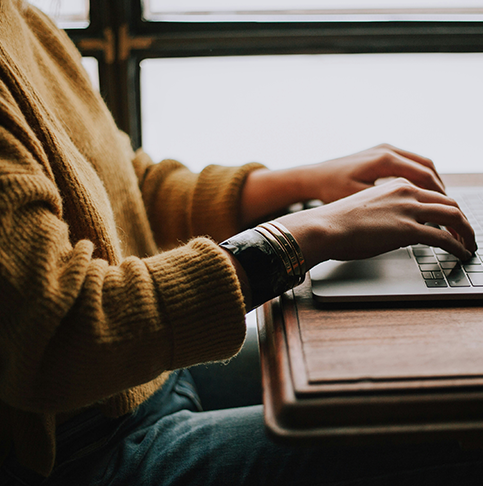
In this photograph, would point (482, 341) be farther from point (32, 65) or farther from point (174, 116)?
point (174, 116)

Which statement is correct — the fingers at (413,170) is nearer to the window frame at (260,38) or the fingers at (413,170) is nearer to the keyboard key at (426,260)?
the keyboard key at (426,260)

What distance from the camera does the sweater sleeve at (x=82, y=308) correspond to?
0.39 metres

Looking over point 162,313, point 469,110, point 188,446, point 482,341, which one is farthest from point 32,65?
point 469,110

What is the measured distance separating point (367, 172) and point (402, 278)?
0.28 m

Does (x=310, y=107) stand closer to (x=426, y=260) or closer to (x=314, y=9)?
(x=314, y=9)

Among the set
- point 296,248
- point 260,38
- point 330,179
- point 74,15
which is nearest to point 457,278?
point 296,248

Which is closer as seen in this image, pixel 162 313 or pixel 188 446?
pixel 162 313

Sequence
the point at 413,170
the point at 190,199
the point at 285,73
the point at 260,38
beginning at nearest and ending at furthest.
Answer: the point at 413,170, the point at 190,199, the point at 260,38, the point at 285,73

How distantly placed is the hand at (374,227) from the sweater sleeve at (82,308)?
131 millimetres

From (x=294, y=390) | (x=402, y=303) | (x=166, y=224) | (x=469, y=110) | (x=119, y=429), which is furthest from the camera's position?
(x=469, y=110)

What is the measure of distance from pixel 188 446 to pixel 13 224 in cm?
37

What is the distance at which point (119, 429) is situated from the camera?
0.59 m

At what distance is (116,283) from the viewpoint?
17.3 inches

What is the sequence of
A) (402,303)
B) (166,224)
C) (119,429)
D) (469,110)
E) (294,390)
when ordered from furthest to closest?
1. (469,110)
2. (166,224)
3. (119,429)
4. (402,303)
5. (294,390)
